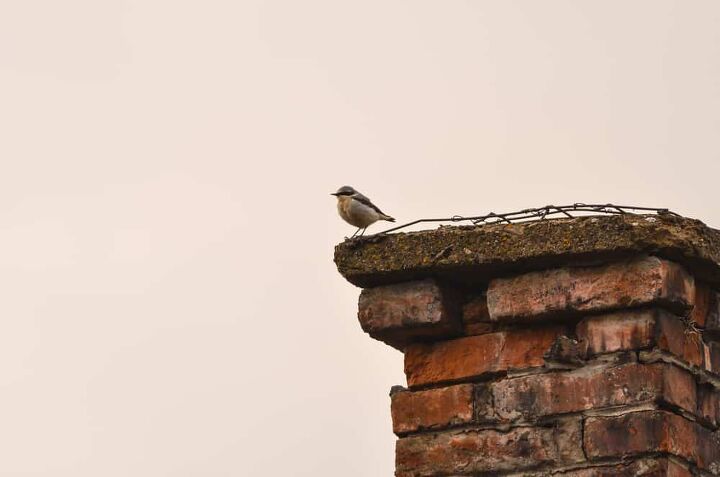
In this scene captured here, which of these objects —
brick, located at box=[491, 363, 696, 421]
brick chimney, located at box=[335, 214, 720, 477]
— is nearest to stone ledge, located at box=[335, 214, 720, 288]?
brick chimney, located at box=[335, 214, 720, 477]

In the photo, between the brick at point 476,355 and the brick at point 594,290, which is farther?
the brick at point 476,355

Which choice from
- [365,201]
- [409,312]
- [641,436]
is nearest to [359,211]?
[365,201]

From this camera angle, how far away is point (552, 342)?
5660 mm

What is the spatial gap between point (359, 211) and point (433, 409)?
2598mm

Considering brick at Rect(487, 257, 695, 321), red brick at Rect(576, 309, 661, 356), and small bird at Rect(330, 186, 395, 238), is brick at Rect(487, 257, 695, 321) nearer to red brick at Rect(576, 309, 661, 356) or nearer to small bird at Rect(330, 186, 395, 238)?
red brick at Rect(576, 309, 661, 356)

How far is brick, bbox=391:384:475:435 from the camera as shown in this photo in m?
5.70

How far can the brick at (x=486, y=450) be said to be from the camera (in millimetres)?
5496

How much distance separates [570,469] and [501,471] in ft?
0.78

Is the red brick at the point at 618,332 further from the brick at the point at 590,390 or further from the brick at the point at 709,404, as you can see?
the brick at the point at 709,404

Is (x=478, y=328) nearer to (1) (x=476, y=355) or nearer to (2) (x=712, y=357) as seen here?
(1) (x=476, y=355)

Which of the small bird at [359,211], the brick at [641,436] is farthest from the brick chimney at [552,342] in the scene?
the small bird at [359,211]

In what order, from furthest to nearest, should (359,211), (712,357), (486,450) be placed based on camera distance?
(359,211)
(712,357)
(486,450)

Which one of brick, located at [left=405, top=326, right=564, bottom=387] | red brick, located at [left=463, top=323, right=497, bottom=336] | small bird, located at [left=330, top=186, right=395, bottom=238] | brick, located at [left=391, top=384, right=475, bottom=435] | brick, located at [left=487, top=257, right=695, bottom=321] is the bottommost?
brick, located at [left=391, top=384, right=475, bottom=435]

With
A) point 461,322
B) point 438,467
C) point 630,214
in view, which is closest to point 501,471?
point 438,467
